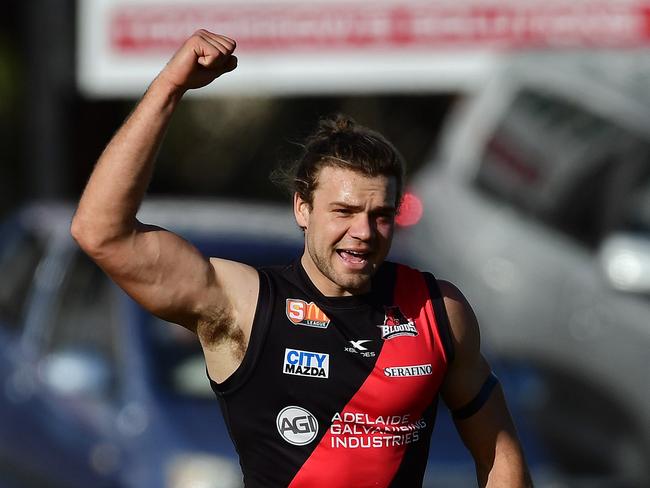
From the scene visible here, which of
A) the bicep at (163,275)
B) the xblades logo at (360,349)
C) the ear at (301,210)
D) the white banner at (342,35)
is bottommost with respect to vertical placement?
the white banner at (342,35)

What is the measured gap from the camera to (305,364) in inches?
145

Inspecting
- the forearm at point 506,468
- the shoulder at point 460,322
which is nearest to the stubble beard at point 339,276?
the shoulder at point 460,322

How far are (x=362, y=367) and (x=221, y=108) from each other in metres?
15.3

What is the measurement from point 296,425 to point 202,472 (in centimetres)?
255

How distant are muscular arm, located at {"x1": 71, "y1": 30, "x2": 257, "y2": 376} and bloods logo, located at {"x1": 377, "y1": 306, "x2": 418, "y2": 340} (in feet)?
1.08

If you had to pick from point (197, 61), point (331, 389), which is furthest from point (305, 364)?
point (197, 61)

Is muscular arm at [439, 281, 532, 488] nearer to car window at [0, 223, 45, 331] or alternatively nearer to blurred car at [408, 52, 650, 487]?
blurred car at [408, 52, 650, 487]

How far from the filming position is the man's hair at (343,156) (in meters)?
3.76

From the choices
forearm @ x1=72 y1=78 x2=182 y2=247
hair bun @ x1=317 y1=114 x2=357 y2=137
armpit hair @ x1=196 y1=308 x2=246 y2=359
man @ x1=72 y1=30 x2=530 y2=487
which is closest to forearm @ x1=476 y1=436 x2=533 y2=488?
man @ x1=72 y1=30 x2=530 y2=487

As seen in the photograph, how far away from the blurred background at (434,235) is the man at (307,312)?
1.07 ft

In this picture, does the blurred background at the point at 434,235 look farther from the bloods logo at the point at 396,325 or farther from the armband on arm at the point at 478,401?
the armband on arm at the point at 478,401

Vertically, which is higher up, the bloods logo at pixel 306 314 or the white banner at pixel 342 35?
the bloods logo at pixel 306 314

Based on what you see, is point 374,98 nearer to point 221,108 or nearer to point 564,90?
point 221,108

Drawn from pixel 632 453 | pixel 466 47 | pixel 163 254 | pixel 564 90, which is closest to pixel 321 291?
pixel 163 254
